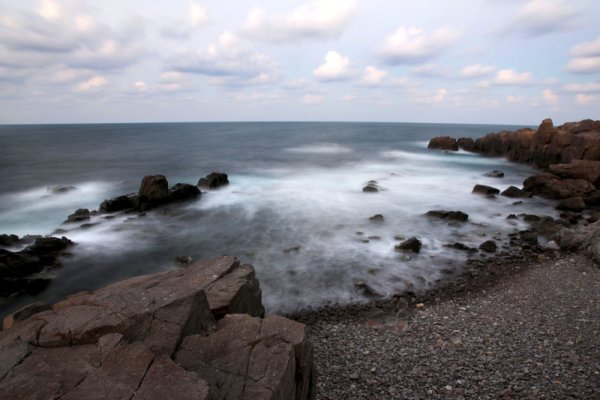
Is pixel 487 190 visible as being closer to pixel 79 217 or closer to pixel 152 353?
pixel 79 217

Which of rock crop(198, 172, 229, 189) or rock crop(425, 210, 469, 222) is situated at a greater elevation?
rock crop(198, 172, 229, 189)

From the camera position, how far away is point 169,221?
19.4m

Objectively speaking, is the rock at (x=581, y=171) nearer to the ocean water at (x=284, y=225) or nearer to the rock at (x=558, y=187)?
the rock at (x=558, y=187)

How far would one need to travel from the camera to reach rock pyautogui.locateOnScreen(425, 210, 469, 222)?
733 inches

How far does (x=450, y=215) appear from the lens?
19.0 metres

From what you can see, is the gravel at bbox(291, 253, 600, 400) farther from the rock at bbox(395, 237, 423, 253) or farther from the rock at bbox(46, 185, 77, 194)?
the rock at bbox(46, 185, 77, 194)

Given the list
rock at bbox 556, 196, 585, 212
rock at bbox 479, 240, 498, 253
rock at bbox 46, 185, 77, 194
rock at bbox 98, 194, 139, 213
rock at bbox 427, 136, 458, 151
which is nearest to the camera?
rock at bbox 479, 240, 498, 253

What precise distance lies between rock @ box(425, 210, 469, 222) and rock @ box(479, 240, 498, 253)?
414cm

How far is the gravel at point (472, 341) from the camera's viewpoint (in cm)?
655

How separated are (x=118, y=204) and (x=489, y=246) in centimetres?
1863

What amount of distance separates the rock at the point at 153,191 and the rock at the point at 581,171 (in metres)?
26.3

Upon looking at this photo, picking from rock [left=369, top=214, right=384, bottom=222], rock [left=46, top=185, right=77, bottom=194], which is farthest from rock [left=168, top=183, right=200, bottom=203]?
rock [left=369, top=214, right=384, bottom=222]

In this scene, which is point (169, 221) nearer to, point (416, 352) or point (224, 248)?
point (224, 248)

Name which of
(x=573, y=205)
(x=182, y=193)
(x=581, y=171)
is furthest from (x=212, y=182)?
(x=581, y=171)
